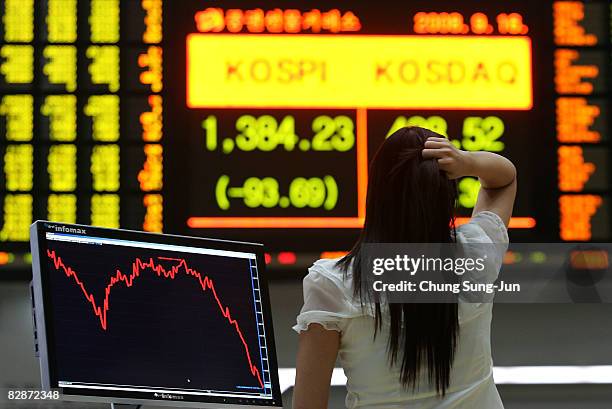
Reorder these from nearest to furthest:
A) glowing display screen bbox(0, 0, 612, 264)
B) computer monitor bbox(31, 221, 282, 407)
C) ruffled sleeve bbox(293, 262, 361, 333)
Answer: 1. ruffled sleeve bbox(293, 262, 361, 333)
2. computer monitor bbox(31, 221, 282, 407)
3. glowing display screen bbox(0, 0, 612, 264)

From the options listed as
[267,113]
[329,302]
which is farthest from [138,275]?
[267,113]

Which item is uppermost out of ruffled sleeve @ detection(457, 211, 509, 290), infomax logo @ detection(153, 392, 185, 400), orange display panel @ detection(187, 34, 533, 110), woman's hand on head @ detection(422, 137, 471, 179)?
orange display panel @ detection(187, 34, 533, 110)

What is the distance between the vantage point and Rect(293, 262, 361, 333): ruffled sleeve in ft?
3.71

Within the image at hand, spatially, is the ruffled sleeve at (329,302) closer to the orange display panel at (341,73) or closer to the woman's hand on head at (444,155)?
the woman's hand on head at (444,155)

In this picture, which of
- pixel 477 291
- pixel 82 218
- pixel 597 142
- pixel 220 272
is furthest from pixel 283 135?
pixel 477 291

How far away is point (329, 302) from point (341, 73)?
2.60 meters

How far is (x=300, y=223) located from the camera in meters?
3.57

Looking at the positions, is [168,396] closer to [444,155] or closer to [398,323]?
[398,323]

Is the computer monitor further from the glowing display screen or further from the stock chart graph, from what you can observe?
the glowing display screen

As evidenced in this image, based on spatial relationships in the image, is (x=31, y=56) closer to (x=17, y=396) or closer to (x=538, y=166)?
(x=17, y=396)

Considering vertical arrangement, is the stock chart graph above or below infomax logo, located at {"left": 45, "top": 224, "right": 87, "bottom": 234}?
below

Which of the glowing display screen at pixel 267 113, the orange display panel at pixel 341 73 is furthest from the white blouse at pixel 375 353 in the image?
the orange display panel at pixel 341 73

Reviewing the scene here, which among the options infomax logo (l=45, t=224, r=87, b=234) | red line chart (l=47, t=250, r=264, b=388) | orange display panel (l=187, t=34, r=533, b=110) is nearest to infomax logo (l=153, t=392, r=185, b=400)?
red line chart (l=47, t=250, r=264, b=388)

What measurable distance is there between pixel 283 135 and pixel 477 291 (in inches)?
97.8
